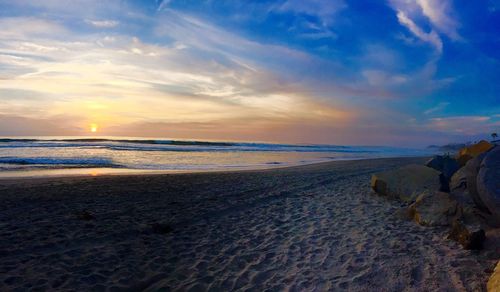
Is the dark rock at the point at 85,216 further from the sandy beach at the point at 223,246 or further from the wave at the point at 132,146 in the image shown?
the wave at the point at 132,146

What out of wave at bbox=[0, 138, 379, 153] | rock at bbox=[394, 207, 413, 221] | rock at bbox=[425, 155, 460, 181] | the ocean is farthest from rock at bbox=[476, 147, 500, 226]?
wave at bbox=[0, 138, 379, 153]

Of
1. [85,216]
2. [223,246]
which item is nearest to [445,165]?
[223,246]

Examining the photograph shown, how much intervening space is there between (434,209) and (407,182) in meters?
2.63

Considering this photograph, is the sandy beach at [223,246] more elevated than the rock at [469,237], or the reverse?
the rock at [469,237]

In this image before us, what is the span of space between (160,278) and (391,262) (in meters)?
3.67

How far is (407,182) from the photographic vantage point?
9.61 meters

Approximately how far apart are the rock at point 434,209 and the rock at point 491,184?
760 millimetres

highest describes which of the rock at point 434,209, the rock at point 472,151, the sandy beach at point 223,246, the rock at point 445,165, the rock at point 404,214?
the rock at point 472,151

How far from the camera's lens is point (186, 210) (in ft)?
29.3

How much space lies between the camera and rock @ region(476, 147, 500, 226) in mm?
5781

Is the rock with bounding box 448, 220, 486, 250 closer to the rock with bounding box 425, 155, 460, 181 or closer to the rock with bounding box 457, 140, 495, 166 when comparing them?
the rock with bounding box 425, 155, 460, 181

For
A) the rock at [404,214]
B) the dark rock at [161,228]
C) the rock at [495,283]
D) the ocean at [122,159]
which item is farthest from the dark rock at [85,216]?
the ocean at [122,159]

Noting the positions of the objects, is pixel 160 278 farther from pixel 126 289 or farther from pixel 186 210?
pixel 186 210

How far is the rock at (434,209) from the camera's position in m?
6.78
